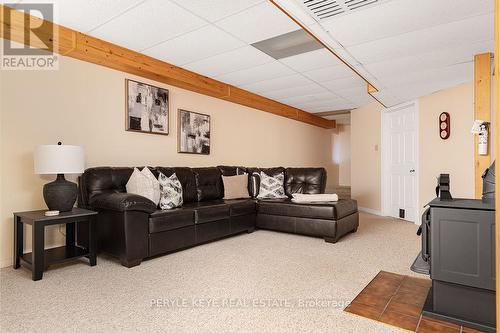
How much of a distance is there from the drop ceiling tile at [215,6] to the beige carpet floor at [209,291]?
2.37 m

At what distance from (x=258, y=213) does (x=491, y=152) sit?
2950 millimetres

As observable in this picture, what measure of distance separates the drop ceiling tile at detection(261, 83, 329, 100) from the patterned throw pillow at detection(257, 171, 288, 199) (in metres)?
1.67

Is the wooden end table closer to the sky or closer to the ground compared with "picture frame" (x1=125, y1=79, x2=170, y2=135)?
closer to the ground

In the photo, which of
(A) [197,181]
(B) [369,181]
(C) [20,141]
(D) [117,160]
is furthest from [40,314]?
(B) [369,181]

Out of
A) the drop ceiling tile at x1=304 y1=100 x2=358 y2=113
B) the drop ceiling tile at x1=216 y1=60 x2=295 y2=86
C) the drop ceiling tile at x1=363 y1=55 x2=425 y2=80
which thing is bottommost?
the drop ceiling tile at x1=363 y1=55 x2=425 y2=80

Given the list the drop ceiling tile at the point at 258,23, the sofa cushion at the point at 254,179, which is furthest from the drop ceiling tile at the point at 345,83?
the drop ceiling tile at the point at 258,23

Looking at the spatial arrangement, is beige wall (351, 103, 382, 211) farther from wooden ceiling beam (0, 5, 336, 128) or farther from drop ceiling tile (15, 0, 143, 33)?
drop ceiling tile (15, 0, 143, 33)

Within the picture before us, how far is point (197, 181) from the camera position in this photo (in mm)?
4258

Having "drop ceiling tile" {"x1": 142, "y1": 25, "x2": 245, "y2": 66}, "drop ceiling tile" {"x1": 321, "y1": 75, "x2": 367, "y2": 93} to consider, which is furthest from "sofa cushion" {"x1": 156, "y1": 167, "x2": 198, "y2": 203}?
"drop ceiling tile" {"x1": 321, "y1": 75, "x2": 367, "y2": 93}

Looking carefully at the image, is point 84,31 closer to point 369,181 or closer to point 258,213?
point 258,213

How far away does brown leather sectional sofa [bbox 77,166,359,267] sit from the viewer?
288cm

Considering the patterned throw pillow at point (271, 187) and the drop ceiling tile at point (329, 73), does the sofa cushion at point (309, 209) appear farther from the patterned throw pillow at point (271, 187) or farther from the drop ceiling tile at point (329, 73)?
the drop ceiling tile at point (329, 73)

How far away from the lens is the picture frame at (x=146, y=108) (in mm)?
3852

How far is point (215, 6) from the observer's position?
2.70 metres
